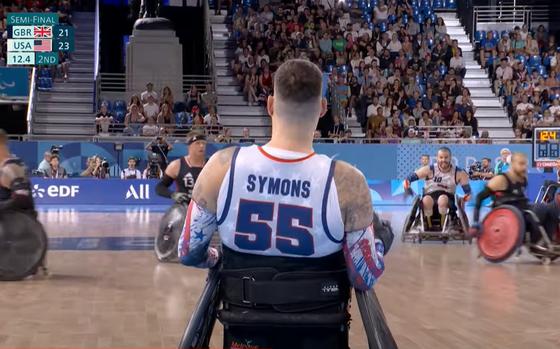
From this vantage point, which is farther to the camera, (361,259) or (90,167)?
(90,167)

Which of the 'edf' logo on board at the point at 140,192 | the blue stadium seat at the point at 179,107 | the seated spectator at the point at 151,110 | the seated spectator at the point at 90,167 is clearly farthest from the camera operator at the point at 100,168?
the blue stadium seat at the point at 179,107

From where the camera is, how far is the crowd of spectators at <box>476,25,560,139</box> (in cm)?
2453

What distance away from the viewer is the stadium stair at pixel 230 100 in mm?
23734

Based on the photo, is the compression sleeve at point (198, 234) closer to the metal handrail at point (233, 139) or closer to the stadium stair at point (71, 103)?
the metal handrail at point (233, 139)

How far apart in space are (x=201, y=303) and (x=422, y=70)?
24.1m

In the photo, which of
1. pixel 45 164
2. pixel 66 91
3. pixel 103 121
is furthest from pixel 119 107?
pixel 45 164

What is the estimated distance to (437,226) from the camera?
1342cm

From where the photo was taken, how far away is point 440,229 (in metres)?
13.4

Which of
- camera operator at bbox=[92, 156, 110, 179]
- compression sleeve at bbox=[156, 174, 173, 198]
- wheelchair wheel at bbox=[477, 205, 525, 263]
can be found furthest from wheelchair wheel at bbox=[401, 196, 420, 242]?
camera operator at bbox=[92, 156, 110, 179]

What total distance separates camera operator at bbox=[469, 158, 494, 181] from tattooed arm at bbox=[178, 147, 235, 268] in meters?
19.0

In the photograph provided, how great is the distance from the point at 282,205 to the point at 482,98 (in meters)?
25.0

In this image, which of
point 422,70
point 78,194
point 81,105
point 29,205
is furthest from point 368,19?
point 29,205

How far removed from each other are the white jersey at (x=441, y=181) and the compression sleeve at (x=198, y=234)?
10691 mm

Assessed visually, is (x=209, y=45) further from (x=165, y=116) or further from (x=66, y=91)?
(x=165, y=116)
